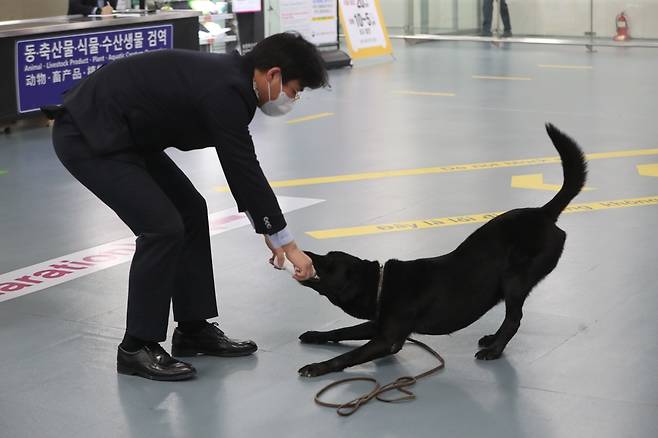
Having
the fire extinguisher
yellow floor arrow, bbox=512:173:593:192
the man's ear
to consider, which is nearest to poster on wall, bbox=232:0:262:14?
the fire extinguisher

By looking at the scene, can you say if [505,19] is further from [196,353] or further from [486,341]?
[196,353]

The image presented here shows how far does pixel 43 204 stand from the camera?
25.0ft

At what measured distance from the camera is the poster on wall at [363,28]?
51.4 ft

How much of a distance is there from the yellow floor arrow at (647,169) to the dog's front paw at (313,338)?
13.8 feet

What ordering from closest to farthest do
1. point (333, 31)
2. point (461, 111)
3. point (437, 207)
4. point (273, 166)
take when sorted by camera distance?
1. point (437, 207)
2. point (273, 166)
3. point (461, 111)
4. point (333, 31)

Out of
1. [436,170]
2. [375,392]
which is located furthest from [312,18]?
[375,392]

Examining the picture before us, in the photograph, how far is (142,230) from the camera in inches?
167

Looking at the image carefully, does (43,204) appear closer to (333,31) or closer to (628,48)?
(333,31)

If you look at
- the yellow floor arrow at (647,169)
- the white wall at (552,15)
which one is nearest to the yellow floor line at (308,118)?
the yellow floor arrow at (647,169)

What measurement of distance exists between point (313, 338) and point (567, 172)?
136cm

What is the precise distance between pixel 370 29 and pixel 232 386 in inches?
481

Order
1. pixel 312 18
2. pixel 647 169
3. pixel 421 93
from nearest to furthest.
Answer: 1. pixel 647 169
2. pixel 421 93
3. pixel 312 18

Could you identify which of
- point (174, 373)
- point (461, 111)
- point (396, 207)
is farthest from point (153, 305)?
point (461, 111)

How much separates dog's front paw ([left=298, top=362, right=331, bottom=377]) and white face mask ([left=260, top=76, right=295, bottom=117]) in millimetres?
1057
